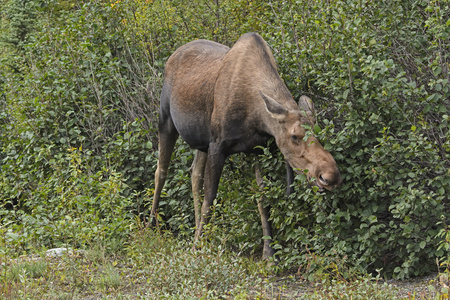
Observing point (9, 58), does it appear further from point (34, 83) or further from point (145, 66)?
point (145, 66)

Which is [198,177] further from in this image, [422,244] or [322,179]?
[422,244]

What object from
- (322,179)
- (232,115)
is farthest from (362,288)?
(232,115)

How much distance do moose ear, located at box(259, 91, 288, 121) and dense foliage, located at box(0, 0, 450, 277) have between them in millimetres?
438

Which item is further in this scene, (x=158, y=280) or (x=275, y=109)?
(x=275, y=109)

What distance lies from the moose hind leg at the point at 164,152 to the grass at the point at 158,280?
160 cm

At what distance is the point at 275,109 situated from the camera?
21.1ft

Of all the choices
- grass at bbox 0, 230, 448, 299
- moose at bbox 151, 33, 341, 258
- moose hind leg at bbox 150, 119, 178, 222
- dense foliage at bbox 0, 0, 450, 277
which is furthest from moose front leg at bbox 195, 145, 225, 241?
moose hind leg at bbox 150, 119, 178, 222

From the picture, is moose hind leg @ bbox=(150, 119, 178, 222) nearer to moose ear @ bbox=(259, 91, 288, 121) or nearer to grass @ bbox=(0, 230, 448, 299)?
grass @ bbox=(0, 230, 448, 299)

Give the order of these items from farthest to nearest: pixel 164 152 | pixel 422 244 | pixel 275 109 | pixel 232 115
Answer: pixel 164 152 → pixel 232 115 → pixel 275 109 → pixel 422 244

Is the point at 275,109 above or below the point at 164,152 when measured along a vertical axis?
above

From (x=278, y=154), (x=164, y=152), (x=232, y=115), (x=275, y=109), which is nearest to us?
(x=275, y=109)

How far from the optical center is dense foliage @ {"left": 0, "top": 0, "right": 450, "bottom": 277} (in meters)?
6.05

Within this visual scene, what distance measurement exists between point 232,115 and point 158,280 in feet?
6.68

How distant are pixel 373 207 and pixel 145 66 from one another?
17.1ft
